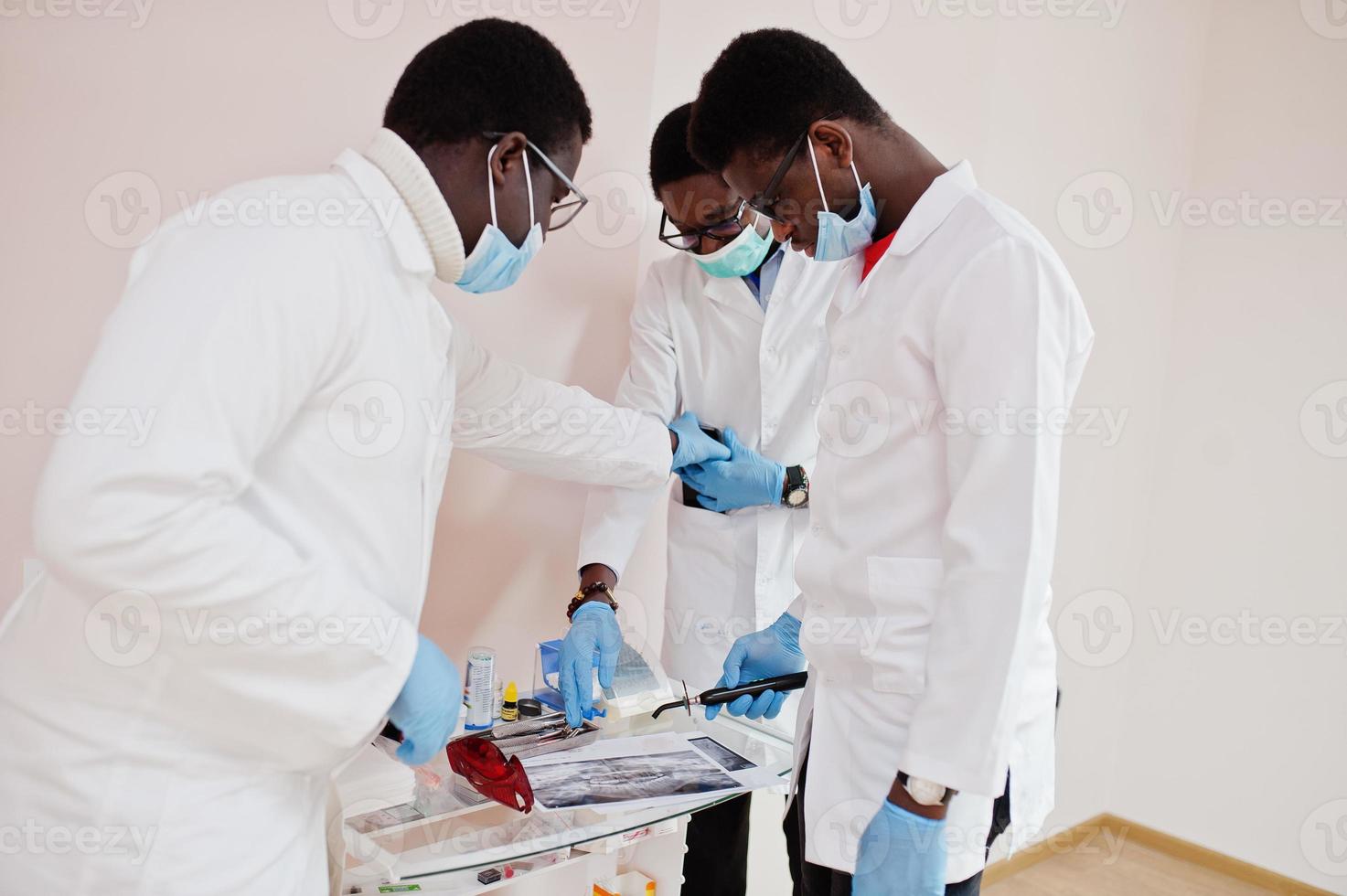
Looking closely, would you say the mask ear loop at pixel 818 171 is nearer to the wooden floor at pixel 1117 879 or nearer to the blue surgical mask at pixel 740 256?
the blue surgical mask at pixel 740 256

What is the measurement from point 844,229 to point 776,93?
199 mm

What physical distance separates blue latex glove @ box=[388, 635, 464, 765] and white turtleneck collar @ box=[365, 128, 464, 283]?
1.45 ft

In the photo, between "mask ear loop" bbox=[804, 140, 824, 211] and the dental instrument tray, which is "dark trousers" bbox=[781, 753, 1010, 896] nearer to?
the dental instrument tray

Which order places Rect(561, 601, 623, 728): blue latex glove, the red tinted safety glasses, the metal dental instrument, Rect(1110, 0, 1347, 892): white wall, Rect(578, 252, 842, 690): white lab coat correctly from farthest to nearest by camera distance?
Rect(1110, 0, 1347, 892): white wall → Rect(578, 252, 842, 690): white lab coat → Rect(561, 601, 623, 728): blue latex glove → the metal dental instrument → the red tinted safety glasses

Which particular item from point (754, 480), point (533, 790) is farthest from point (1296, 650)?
point (533, 790)

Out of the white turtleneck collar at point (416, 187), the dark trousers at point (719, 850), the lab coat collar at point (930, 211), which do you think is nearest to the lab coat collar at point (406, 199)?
the white turtleneck collar at point (416, 187)

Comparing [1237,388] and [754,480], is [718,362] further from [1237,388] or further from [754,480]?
[1237,388]

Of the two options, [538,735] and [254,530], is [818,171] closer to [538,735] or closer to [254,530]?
[254,530]

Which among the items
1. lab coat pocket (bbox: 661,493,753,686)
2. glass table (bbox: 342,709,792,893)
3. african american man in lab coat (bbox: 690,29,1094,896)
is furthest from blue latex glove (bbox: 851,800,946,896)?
lab coat pocket (bbox: 661,493,753,686)

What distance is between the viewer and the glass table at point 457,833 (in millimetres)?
1258

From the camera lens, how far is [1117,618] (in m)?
Result: 3.57

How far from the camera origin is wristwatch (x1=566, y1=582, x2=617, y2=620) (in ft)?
5.95

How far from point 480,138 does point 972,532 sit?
0.70m

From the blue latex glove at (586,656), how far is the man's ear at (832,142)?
898 mm
